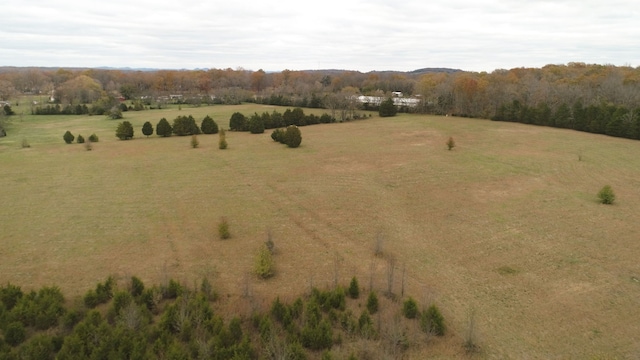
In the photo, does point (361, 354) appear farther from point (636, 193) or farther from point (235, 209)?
point (636, 193)

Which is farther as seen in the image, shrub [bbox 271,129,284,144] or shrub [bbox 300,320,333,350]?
shrub [bbox 271,129,284,144]

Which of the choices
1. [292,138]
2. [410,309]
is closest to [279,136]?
[292,138]

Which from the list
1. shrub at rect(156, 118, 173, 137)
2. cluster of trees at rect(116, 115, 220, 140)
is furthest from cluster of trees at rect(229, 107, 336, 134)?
shrub at rect(156, 118, 173, 137)

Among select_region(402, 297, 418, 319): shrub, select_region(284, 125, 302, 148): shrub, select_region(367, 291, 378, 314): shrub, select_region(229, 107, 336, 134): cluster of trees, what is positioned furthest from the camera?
select_region(229, 107, 336, 134): cluster of trees

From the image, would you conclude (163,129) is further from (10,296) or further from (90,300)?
(90,300)

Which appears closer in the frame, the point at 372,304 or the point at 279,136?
the point at 372,304

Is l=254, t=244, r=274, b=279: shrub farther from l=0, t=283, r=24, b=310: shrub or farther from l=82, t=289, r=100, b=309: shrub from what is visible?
l=0, t=283, r=24, b=310: shrub

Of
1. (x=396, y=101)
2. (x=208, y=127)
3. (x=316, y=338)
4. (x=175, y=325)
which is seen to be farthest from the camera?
(x=396, y=101)
